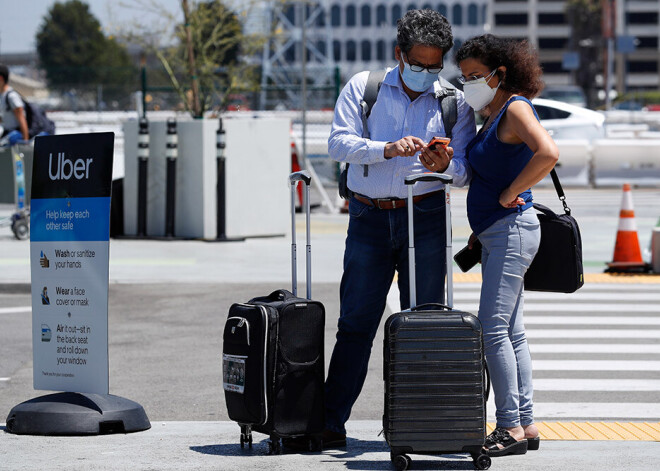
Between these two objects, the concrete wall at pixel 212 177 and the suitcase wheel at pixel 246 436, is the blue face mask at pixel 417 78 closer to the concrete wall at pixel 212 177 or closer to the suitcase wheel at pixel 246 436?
the suitcase wheel at pixel 246 436

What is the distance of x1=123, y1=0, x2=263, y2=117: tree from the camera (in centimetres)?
1891

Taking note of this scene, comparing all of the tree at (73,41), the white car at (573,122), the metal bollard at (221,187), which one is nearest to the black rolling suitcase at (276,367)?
the metal bollard at (221,187)

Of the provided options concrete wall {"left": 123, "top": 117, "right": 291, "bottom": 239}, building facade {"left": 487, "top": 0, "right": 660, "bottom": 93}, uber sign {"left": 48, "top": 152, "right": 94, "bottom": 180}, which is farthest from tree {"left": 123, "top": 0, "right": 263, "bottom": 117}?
building facade {"left": 487, "top": 0, "right": 660, "bottom": 93}

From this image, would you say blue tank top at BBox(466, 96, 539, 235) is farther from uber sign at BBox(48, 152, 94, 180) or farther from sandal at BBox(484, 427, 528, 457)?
uber sign at BBox(48, 152, 94, 180)

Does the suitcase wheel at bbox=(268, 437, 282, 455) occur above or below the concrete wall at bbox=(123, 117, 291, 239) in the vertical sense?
below

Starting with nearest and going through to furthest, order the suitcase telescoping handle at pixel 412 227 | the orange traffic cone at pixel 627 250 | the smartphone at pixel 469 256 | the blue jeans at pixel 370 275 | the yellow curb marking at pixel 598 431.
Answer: the suitcase telescoping handle at pixel 412 227 < the blue jeans at pixel 370 275 < the smartphone at pixel 469 256 < the yellow curb marking at pixel 598 431 < the orange traffic cone at pixel 627 250

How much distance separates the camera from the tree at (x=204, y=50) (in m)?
18.9

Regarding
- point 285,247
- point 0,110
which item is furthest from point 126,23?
point 285,247

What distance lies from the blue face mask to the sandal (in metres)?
1.52

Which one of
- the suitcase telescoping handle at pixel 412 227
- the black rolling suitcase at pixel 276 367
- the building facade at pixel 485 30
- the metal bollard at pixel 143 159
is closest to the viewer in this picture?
the suitcase telescoping handle at pixel 412 227

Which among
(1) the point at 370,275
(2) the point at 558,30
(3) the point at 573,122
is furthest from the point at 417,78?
(2) the point at 558,30

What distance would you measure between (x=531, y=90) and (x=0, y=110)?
32.8 ft

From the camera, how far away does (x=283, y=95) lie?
2203 cm

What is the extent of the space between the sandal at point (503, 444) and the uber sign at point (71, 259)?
184 centimetres
